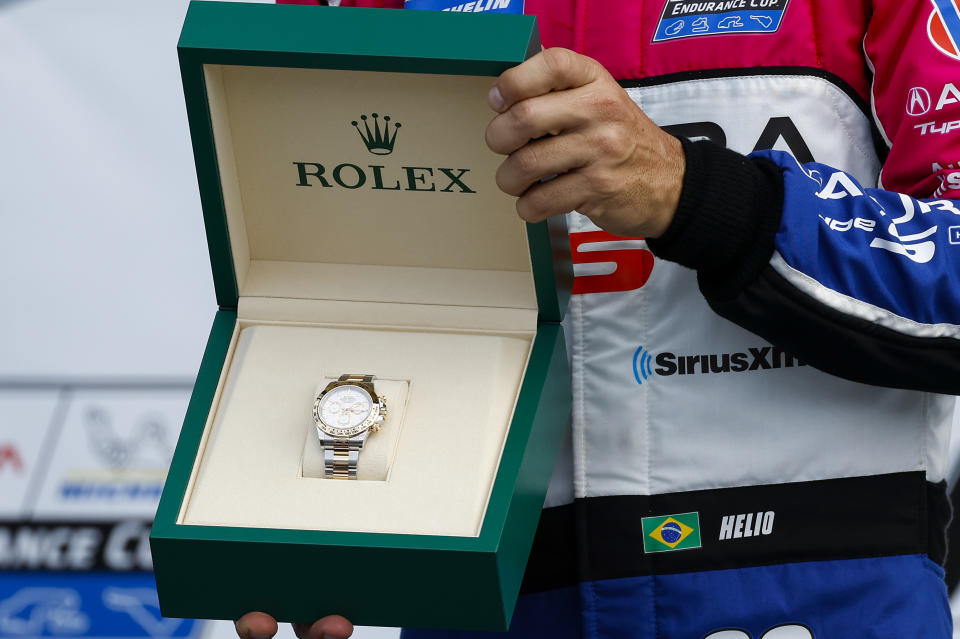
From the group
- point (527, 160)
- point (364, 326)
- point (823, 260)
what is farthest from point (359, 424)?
point (823, 260)

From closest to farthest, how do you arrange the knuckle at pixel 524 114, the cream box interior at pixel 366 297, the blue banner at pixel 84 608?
the knuckle at pixel 524 114 < the cream box interior at pixel 366 297 < the blue banner at pixel 84 608

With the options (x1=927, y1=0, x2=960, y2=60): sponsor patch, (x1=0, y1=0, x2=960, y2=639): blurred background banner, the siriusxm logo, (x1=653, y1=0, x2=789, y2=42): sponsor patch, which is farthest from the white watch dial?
(x1=0, y1=0, x2=960, y2=639): blurred background banner

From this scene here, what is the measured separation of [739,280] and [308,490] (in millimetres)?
324

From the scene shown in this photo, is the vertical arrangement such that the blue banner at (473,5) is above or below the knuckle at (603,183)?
above

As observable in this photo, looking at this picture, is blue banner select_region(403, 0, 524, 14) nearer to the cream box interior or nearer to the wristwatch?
the cream box interior

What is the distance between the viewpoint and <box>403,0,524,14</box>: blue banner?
777 mm

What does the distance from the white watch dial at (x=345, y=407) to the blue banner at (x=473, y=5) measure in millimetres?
299

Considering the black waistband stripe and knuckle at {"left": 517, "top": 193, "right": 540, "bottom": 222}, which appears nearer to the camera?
knuckle at {"left": 517, "top": 193, "right": 540, "bottom": 222}

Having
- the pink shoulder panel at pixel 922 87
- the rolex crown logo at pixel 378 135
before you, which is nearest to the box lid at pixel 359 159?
the rolex crown logo at pixel 378 135

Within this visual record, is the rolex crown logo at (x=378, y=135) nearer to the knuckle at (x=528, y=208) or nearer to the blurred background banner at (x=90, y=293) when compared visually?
the knuckle at (x=528, y=208)

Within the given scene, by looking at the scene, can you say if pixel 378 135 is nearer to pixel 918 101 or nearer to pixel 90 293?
pixel 918 101

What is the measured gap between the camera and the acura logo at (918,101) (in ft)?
2.25

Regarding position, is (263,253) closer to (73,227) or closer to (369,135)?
(369,135)

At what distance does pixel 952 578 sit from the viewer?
4.62ft
